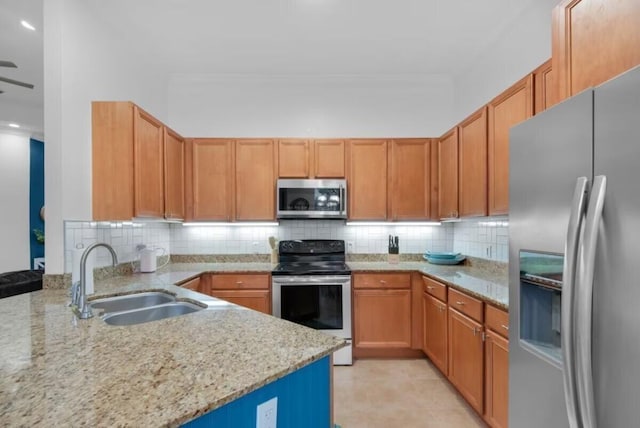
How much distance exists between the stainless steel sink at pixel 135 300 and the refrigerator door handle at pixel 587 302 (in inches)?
77.9

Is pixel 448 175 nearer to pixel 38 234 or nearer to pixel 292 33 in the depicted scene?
pixel 292 33

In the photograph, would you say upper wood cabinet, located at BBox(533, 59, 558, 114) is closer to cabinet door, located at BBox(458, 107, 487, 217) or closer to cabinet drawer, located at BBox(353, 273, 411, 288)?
cabinet door, located at BBox(458, 107, 487, 217)

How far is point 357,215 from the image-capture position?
3453 millimetres

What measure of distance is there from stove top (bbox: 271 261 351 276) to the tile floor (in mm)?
925

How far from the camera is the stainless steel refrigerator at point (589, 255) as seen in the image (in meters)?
0.76

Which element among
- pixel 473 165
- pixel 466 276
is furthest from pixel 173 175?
pixel 466 276

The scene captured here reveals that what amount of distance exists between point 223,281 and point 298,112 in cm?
217

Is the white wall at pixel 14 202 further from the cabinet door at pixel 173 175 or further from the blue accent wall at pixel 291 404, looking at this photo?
the blue accent wall at pixel 291 404

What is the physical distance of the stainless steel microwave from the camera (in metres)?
3.37

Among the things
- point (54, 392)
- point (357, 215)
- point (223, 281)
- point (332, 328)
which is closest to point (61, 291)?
point (223, 281)

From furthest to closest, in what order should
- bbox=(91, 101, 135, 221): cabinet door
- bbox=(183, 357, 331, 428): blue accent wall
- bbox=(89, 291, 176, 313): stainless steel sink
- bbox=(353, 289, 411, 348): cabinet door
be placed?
bbox=(353, 289, 411, 348): cabinet door → bbox=(91, 101, 135, 221): cabinet door → bbox=(89, 291, 176, 313): stainless steel sink → bbox=(183, 357, 331, 428): blue accent wall

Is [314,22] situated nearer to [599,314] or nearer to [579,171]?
[579,171]

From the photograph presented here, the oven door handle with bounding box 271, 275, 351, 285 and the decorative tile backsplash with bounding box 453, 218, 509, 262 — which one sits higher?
the decorative tile backsplash with bounding box 453, 218, 509, 262

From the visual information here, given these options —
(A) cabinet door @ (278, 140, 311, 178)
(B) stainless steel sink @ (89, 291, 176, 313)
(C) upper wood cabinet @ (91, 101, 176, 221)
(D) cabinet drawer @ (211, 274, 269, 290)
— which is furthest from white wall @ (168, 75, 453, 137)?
(B) stainless steel sink @ (89, 291, 176, 313)
